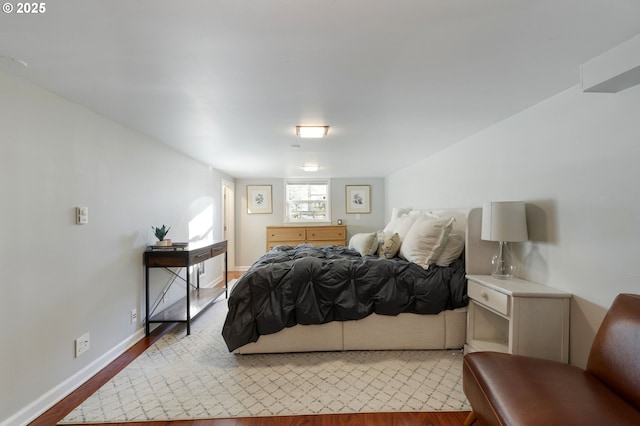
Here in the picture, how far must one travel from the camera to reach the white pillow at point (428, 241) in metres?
2.62

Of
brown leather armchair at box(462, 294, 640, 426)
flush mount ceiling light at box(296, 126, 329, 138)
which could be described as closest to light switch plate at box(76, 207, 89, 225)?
flush mount ceiling light at box(296, 126, 329, 138)

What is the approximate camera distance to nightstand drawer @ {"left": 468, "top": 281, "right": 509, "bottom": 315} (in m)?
1.91

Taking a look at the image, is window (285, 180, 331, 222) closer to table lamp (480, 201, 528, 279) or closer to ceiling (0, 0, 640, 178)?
ceiling (0, 0, 640, 178)

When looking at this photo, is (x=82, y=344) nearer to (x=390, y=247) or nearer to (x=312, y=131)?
(x=312, y=131)

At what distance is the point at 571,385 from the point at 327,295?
1.62 meters

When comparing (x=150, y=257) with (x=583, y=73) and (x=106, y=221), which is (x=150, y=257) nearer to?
(x=106, y=221)

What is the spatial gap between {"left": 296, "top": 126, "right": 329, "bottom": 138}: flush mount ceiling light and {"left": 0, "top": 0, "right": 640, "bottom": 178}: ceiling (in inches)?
6.2

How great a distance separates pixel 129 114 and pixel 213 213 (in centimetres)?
274

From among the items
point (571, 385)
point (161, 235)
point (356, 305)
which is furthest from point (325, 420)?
point (161, 235)

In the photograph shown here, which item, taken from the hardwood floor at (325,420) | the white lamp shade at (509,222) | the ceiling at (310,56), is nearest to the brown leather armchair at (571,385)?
the hardwood floor at (325,420)

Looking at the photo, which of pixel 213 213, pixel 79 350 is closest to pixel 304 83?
pixel 79 350

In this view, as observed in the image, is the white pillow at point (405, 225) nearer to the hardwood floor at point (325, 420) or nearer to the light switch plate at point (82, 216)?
the hardwood floor at point (325, 420)

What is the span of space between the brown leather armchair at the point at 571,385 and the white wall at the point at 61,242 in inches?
105

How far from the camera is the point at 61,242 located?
6.22ft
